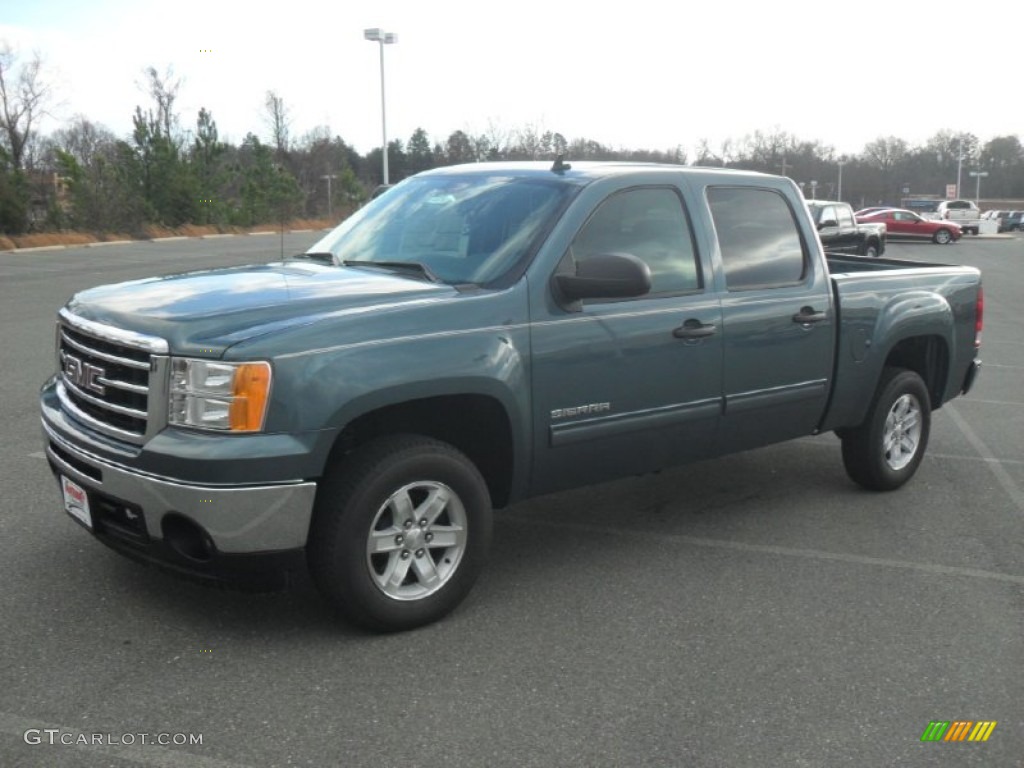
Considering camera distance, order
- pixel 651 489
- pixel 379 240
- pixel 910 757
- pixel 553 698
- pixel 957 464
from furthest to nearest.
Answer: pixel 957 464 → pixel 651 489 → pixel 379 240 → pixel 553 698 → pixel 910 757

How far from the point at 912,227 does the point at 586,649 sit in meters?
46.6

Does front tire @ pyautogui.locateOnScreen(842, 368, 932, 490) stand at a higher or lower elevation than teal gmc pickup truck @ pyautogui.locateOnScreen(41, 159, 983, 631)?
lower

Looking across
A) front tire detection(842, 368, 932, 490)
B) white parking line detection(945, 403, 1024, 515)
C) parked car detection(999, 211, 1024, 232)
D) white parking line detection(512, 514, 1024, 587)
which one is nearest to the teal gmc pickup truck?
front tire detection(842, 368, 932, 490)

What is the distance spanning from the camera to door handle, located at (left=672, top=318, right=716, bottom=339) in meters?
4.97

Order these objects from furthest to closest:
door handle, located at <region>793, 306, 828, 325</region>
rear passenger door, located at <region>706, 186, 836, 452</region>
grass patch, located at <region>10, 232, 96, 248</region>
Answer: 1. grass patch, located at <region>10, 232, 96, 248</region>
2. door handle, located at <region>793, 306, 828, 325</region>
3. rear passenger door, located at <region>706, 186, 836, 452</region>

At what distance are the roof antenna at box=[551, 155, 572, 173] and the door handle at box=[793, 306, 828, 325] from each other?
1.46 m

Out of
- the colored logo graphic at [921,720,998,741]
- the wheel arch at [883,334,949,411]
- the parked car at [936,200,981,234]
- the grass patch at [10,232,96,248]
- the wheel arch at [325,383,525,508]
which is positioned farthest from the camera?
the parked car at [936,200,981,234]

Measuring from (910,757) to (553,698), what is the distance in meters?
1.17

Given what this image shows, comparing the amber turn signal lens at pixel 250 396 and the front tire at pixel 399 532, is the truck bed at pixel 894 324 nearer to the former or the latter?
the front tire at pixel 399 532

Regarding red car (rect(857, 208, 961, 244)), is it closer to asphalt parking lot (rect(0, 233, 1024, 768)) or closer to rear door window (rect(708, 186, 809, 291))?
rear door window (rect(708, 186, 809, 291))

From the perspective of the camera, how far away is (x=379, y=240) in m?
5.20

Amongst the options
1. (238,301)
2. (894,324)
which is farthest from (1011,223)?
(238,301)

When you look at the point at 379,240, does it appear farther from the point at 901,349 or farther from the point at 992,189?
the point at 992,189

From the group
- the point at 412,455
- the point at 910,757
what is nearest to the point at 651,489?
the point at 412,455
